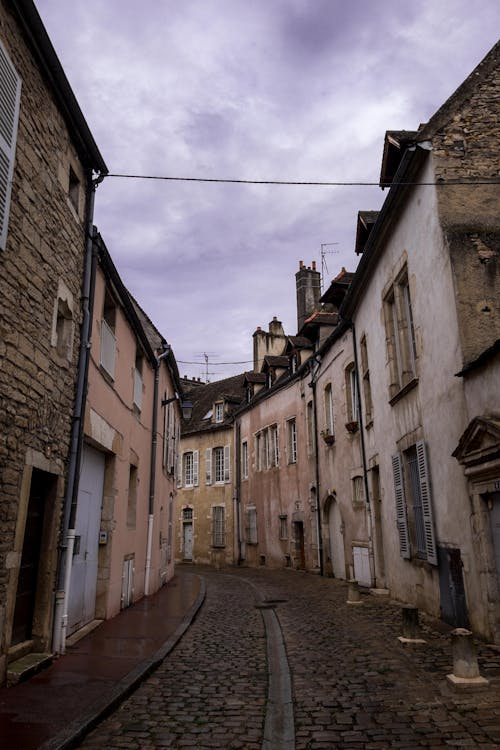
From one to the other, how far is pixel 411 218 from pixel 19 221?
637 cm

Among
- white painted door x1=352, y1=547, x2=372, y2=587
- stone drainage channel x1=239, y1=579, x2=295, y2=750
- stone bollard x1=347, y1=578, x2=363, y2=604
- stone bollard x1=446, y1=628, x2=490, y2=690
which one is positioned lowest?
stone drainage channel x1=239, y1=579, x2=295, y2=750

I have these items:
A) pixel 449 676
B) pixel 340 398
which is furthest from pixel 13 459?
Result: pixel 340 398

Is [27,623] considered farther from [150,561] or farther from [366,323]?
[366,323]

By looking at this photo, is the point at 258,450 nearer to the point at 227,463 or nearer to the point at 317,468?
the point at 227,463

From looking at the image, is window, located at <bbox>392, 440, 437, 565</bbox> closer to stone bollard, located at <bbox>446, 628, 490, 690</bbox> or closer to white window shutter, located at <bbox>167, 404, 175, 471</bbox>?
stone bollard, located at <bbox>446, 628, 490, 690</bbox>

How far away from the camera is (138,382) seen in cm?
1216

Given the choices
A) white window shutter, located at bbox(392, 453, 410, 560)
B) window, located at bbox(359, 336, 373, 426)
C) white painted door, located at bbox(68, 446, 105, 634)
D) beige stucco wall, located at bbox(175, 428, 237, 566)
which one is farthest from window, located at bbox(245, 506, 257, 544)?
white painted door, located at bbox(68, 446, 105, 634)

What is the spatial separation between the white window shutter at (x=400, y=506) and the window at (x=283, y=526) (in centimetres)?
1095

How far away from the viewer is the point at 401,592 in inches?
433

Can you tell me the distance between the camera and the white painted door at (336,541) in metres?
16.3

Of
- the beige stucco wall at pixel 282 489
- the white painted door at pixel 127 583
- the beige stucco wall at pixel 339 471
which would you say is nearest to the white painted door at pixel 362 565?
the beige stucco wall at pixel 339 471

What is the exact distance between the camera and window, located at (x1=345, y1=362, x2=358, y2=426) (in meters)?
15.2

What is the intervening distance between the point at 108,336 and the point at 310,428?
11.5m

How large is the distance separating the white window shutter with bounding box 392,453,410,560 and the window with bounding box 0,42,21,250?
7876 millimetres
